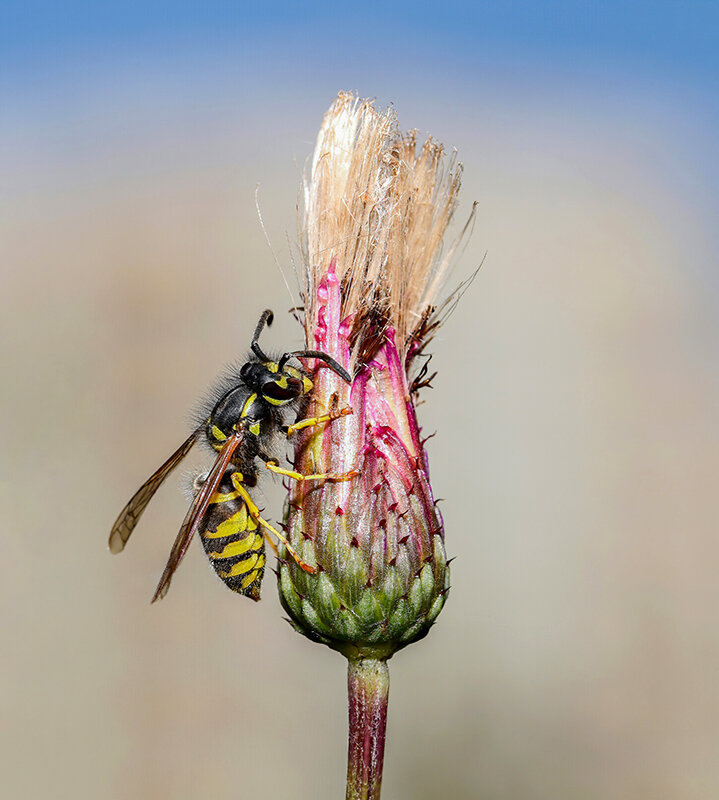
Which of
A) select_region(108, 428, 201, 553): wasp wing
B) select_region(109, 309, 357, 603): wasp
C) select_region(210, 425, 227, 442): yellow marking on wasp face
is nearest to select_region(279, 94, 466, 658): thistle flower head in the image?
select_region(109, 309, 357, 603): wasp

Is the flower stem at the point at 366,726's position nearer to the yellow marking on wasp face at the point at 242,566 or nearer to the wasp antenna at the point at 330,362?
the yellow marking on wasp face at the point at 242,566

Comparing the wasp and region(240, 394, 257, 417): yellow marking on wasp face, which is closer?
the wasp

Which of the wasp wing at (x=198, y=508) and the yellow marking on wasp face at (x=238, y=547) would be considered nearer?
the wasp wing at (x=198, y=508)

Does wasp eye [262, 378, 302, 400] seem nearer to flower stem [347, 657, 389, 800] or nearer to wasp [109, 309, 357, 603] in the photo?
wasp [109, 309, 357, 603]

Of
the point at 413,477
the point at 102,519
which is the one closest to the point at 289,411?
the point at 413,477

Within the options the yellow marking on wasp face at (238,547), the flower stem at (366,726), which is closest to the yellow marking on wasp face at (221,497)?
the yellow marking on wasp face at (238,547)

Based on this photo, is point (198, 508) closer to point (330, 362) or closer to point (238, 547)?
point (238, 547)

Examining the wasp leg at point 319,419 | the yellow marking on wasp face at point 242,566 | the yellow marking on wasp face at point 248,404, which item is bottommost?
the yellow marking on wasp face at point 242,566
